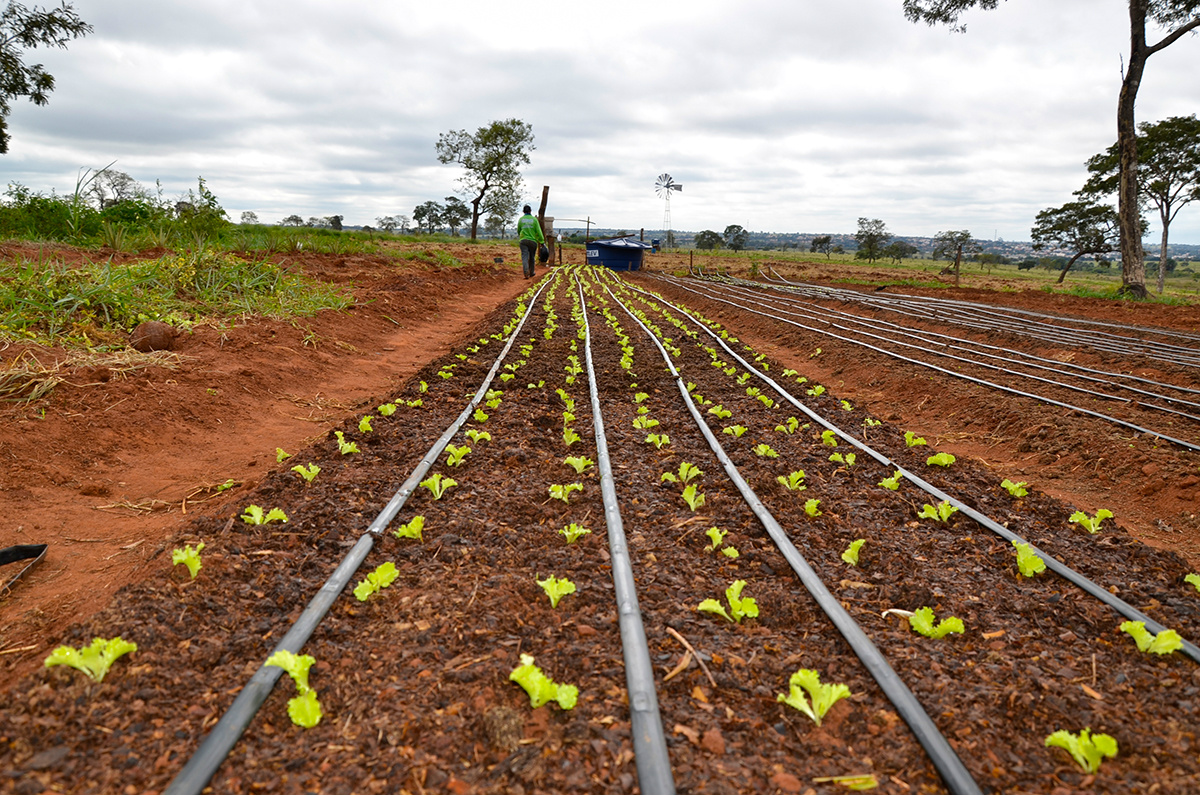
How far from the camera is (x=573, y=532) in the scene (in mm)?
3064

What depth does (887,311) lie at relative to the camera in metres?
12.4

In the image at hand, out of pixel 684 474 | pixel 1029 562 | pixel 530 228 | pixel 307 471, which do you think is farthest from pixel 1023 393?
pixel 530 228

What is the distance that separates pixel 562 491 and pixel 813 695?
1.85 m

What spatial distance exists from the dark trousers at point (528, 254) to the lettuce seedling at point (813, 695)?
16913 mm

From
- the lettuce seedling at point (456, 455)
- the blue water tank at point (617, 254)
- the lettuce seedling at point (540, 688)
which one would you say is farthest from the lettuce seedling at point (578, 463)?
the blue water tank at point (617, 254)

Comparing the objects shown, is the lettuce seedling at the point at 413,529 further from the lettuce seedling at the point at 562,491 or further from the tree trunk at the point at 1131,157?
the tree trunk at the point at 1131,157

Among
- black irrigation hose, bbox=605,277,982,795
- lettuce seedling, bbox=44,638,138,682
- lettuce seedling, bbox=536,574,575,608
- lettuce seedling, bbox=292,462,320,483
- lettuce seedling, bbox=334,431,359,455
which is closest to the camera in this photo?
black irrigation hose, bbox=605,277,982,795

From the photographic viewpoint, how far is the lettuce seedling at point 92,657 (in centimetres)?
191

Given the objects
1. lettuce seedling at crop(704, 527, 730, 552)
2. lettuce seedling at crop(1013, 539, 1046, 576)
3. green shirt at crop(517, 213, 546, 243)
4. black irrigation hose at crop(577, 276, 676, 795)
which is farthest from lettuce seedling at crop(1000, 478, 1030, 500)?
green shirt at crop(517, 213, 546, 243)

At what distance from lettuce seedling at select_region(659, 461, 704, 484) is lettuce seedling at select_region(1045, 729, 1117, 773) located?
2245mm

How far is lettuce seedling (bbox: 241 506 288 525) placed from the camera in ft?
9.82

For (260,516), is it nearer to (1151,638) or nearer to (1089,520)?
(1151,638)

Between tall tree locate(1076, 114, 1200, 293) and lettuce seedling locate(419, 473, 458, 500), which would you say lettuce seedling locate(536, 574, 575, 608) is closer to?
lettuce seedling locate(419, 473, 458, 500)

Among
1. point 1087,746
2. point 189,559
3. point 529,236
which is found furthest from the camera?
point 529,236
